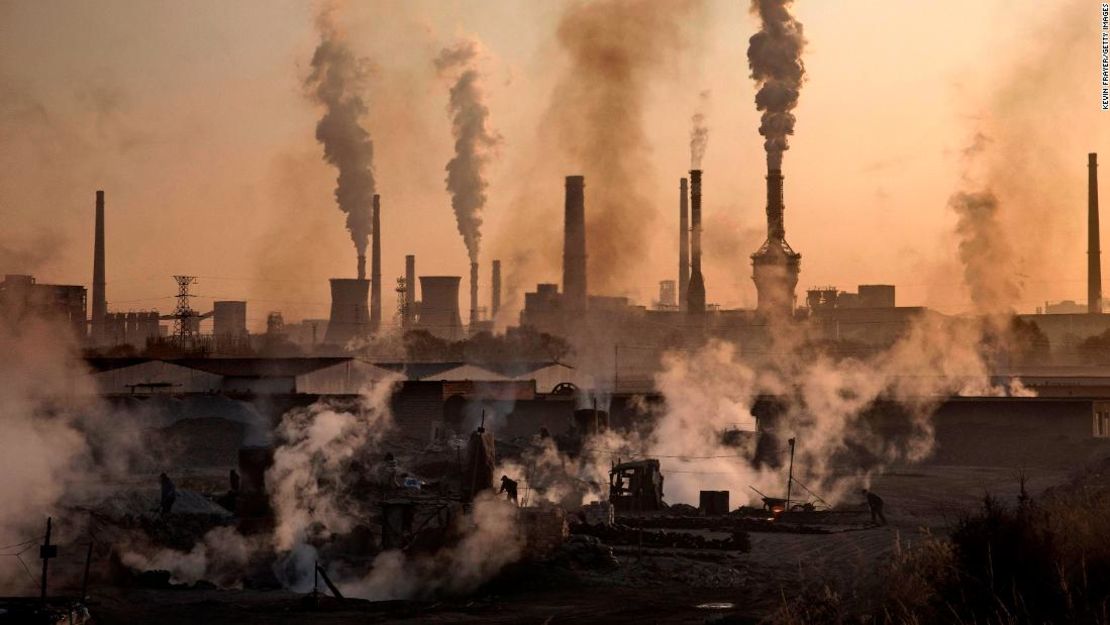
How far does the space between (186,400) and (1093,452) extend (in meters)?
30.3

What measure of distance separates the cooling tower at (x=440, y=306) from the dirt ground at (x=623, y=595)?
79.0 meters

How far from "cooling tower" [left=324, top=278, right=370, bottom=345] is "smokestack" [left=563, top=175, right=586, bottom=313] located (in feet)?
64.9

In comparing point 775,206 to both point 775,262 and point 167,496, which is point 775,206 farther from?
point 167,496

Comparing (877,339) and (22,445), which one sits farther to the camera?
(877,339)

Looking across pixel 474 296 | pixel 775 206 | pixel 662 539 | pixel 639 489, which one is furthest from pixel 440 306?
pixel 662 539

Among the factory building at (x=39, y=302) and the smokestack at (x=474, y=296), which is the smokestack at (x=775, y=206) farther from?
the factory building at (x=39, y=302)

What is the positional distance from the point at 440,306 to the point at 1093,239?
156 feet

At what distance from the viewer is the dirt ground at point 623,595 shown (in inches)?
937

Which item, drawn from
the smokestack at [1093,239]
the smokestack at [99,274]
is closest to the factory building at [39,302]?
the smokestack at [99,274]

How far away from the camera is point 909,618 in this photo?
693 inches

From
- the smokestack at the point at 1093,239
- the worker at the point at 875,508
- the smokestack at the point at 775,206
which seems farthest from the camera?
the smokestack at the point at 1093,239

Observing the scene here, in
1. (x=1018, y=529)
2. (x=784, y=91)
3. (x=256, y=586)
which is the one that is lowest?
(x=256, y=586)

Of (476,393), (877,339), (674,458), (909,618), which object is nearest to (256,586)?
(909,618)

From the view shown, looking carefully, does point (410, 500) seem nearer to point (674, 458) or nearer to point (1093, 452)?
point (674, 458)
